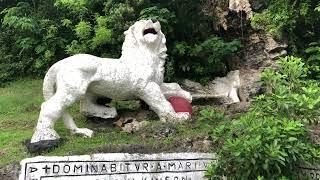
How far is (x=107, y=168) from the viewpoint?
506 cm

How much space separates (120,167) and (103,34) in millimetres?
4037

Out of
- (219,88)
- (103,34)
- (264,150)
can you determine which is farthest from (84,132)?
(219,88)

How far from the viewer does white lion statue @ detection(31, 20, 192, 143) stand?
5535 millimetres

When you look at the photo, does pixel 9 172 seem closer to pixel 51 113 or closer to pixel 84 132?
pixel 51 113

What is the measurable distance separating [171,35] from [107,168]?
4.48m

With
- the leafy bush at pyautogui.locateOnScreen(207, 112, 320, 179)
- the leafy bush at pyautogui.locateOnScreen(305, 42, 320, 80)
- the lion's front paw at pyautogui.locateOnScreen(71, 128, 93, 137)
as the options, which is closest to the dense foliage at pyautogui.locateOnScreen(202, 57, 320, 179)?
the leafy bush at pyautogui.locateOnScreen(207, 112, 320, 179)

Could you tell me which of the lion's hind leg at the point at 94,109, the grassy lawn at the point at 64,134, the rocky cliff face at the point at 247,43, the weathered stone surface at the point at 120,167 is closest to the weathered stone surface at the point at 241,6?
the rocky cliff face at the point at 247,43

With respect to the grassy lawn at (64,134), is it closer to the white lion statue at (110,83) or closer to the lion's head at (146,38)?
the white lion statue at (110,83)

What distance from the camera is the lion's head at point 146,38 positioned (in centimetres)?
Result: 641

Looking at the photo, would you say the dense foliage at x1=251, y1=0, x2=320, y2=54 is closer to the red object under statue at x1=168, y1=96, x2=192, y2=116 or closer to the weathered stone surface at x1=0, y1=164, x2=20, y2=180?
the red object under statue at x1=168, y1=96, x2=192, y2=116

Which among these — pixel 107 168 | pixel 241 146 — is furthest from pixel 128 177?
pixel 241 146

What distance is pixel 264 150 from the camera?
172 inches

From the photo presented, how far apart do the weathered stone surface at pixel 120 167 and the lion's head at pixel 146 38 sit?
1723 millimetres

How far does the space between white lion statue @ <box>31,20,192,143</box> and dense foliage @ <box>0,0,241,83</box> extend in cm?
194
